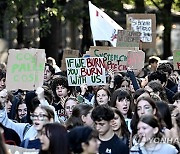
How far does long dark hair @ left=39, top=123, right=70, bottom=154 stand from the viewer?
6703 mm

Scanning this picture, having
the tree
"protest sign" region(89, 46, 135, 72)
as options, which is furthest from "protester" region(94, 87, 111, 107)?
the tree

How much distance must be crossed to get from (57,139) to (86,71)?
20.0 ft

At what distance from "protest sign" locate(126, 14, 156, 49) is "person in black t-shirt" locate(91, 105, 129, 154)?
31.7ft

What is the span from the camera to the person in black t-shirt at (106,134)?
26.0 ft

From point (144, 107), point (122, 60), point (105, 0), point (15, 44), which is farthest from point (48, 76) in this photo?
point (15, 44)

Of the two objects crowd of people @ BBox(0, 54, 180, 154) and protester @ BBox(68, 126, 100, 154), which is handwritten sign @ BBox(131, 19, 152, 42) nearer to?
crowd of people @ BBox(0, 54, 180, 154)

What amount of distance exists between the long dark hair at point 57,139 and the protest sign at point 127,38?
339 inches

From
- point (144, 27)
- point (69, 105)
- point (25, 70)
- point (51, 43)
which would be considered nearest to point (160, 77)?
point (25, 70)

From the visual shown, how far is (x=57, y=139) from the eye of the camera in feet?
22.2

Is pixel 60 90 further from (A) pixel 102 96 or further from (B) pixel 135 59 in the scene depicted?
(B) pixel 135 59

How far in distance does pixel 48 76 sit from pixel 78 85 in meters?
1.96

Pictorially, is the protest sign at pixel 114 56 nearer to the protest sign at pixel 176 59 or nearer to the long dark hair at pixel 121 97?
the protest sign at pixel 176 59

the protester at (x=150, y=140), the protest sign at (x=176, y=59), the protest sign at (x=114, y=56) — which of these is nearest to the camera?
the protester at (x=150, y=140)

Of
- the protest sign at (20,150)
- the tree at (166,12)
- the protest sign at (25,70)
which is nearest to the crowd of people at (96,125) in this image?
the protest sign at (20,150)
